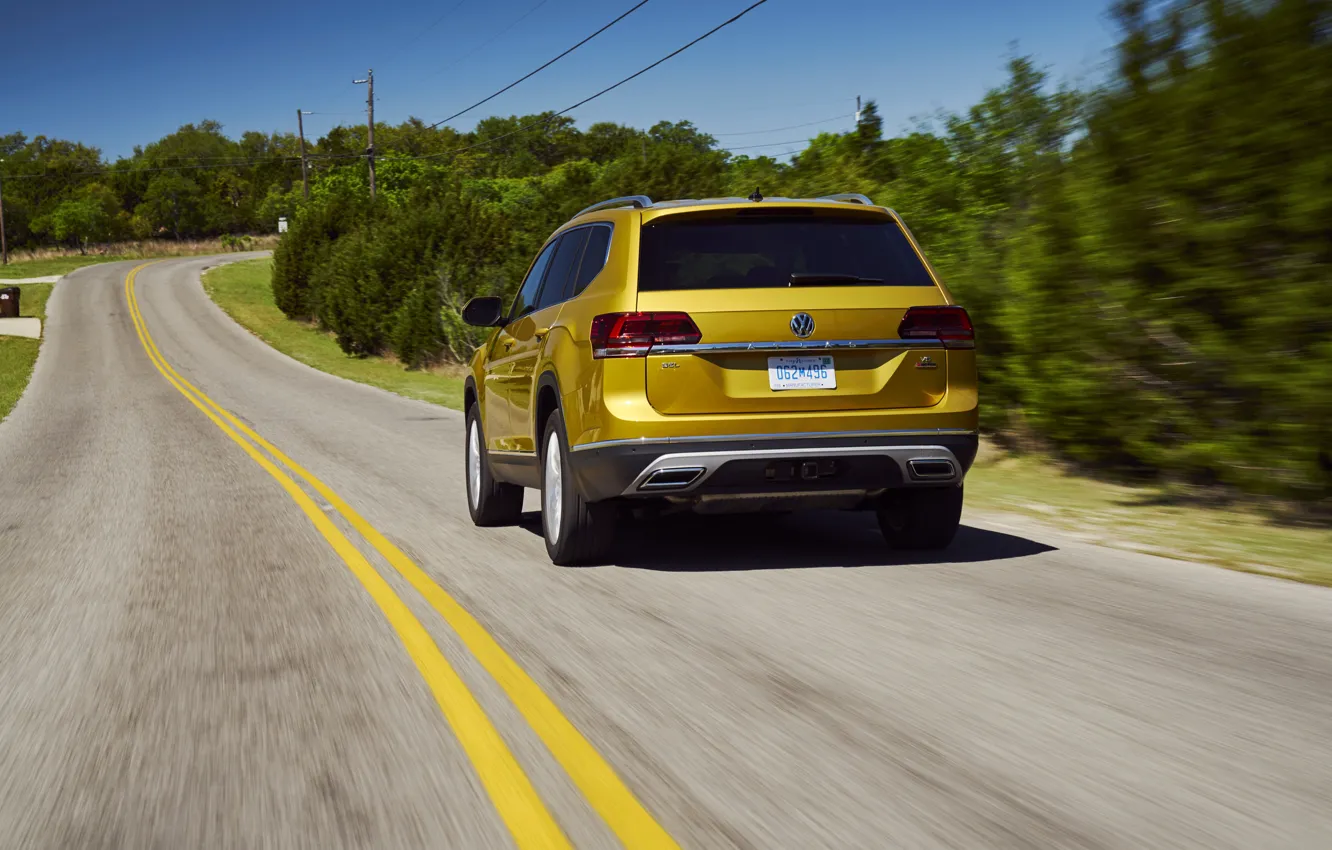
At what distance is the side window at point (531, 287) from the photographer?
8.91m

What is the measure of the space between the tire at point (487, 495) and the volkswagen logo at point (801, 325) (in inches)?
127

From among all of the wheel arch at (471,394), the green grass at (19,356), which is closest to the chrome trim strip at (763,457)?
the wheel arch at (471,394)

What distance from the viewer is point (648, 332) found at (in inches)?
261

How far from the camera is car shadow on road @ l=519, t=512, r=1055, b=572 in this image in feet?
24.6

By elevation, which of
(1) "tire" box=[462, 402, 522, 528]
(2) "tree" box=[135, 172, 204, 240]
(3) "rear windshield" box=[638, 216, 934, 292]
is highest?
(3) "rear windshield" box=[638, 216, 934, 292]

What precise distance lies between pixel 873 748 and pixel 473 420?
263 inches

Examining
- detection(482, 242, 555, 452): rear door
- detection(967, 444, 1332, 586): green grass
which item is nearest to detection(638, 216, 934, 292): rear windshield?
detection(482, 242, 555, 452): rear door

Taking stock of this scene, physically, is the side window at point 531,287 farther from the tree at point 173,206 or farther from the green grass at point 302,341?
the tree at point 173,206

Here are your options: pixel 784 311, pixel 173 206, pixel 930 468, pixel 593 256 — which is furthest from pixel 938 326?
pixel 173 206

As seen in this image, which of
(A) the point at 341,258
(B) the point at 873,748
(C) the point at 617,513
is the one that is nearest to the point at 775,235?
(C) the point at 617,513

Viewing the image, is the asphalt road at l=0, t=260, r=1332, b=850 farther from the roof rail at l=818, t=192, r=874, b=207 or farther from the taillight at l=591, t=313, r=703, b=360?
the roof rail at l=818, t=192, r=874, b=207

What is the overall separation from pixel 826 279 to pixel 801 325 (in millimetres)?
339

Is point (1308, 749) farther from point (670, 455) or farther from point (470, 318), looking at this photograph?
point (470, 318)

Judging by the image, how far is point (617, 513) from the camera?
7395mm
